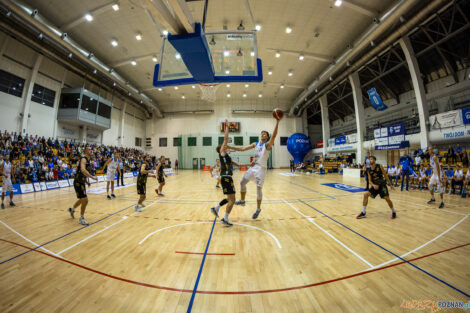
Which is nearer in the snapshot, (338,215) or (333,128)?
(338,215)

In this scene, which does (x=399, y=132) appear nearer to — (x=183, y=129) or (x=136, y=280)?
(x=136, y=280)

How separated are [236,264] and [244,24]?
15348mm

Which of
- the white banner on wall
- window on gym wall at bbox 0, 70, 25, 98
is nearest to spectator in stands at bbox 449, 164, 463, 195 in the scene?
the white banner on wall

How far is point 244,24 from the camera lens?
12.9 meters

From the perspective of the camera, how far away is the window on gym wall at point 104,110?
63.8ft

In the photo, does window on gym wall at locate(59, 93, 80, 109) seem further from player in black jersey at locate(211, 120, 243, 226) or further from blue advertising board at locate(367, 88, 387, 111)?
blue advertising board at locate(367, 88, 387, 111)

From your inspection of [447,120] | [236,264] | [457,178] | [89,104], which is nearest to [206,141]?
[89,104]

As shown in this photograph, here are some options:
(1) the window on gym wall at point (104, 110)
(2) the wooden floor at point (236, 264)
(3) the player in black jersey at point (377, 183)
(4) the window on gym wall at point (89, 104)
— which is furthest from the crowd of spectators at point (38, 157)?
(3) the player in black jersey at point (377, 183)

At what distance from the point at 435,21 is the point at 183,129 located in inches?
1139

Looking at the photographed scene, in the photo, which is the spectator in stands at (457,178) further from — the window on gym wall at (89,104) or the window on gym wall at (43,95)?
the window on gym wall at (43,95)

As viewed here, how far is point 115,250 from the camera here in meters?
3.09

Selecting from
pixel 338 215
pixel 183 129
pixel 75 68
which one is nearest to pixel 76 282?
pixel 338 215

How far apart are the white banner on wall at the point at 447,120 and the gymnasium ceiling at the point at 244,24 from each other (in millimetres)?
7831

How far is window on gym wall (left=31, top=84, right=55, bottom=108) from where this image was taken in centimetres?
1502
